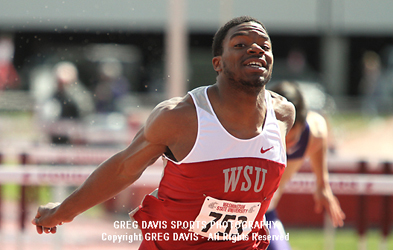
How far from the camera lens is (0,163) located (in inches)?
288

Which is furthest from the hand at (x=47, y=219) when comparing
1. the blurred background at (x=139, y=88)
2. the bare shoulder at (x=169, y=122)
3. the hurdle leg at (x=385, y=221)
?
the hurdle leg at (x=385, y=221)

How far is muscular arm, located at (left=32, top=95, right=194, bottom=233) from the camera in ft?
8.79

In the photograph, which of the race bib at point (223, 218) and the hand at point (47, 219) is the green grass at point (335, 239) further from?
the hand at point (47, 219)

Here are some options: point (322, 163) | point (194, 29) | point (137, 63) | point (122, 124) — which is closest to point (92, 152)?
point (122, 124)

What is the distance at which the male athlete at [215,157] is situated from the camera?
2.69m

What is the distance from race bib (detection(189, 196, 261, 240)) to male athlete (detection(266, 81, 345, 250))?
1.35 m

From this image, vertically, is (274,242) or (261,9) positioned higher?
(261,9)

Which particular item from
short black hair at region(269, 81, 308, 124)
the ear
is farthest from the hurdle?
the ear

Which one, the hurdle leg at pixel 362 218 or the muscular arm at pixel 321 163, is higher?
the muscular arm at pixel 321 163

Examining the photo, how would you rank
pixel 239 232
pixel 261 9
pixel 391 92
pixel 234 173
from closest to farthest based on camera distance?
pixel 234 173 < pixel 239 232 < pixel 391 92 < pixel 261 9

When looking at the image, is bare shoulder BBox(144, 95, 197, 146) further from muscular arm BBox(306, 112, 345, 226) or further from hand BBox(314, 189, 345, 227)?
hand BBox(314, 189, 345, 227)

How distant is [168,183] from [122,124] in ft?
24.0

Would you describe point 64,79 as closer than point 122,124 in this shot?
Yes

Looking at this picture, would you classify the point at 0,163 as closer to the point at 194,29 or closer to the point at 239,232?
the point at 239,232
